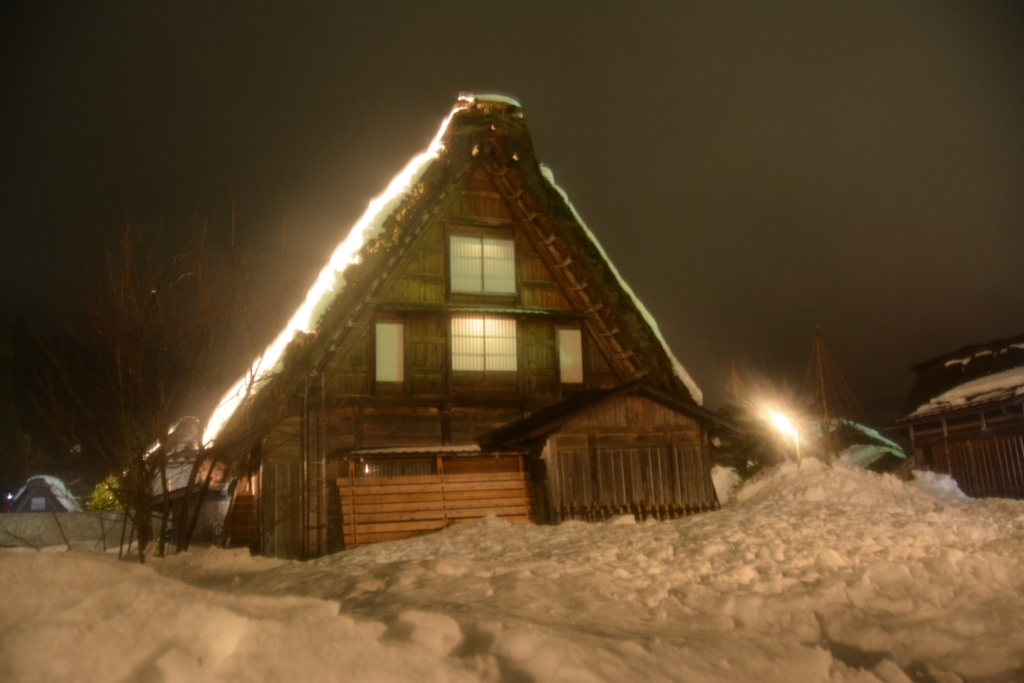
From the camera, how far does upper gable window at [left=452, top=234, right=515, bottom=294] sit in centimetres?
1420

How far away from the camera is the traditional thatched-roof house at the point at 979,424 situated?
60.8 ft

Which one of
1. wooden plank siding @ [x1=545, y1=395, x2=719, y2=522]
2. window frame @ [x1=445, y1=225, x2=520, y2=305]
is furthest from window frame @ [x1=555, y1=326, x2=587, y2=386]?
wooden plank siding @ [x1=545, y1=395, x2=719, y2=522]

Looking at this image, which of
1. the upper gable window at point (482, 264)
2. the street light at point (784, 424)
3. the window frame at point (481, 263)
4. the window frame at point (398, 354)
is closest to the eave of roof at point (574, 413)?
the window frame at point (398, 354)

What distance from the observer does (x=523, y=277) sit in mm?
14547

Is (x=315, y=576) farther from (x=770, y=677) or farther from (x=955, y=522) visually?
(x=955, y=522)

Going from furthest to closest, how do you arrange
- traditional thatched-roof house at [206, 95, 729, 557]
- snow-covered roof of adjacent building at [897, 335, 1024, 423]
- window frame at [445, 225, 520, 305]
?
snow-covered roof of adjacent building at [897, 335, 1024, 423], window frame at [445, 225, 520, 305], traditional thatched-roof house at [206, 95, 729, 557]

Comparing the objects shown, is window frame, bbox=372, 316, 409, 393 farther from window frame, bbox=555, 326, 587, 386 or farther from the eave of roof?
window frame, bbox=555, 326, 587, 386

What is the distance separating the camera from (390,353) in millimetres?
13477

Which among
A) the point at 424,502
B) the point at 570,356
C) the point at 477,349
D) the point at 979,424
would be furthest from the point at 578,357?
the point at 979,424

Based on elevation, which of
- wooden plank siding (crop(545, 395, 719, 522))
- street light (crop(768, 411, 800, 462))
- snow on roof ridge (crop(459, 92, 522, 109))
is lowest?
wooden plank siding (crop(545, 395, 719, 522))

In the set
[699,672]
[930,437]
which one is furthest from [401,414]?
[930,437]

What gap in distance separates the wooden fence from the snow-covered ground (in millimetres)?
2734

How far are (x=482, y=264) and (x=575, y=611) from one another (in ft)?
32.6

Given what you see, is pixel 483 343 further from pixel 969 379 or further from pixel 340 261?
pixel 969 379
